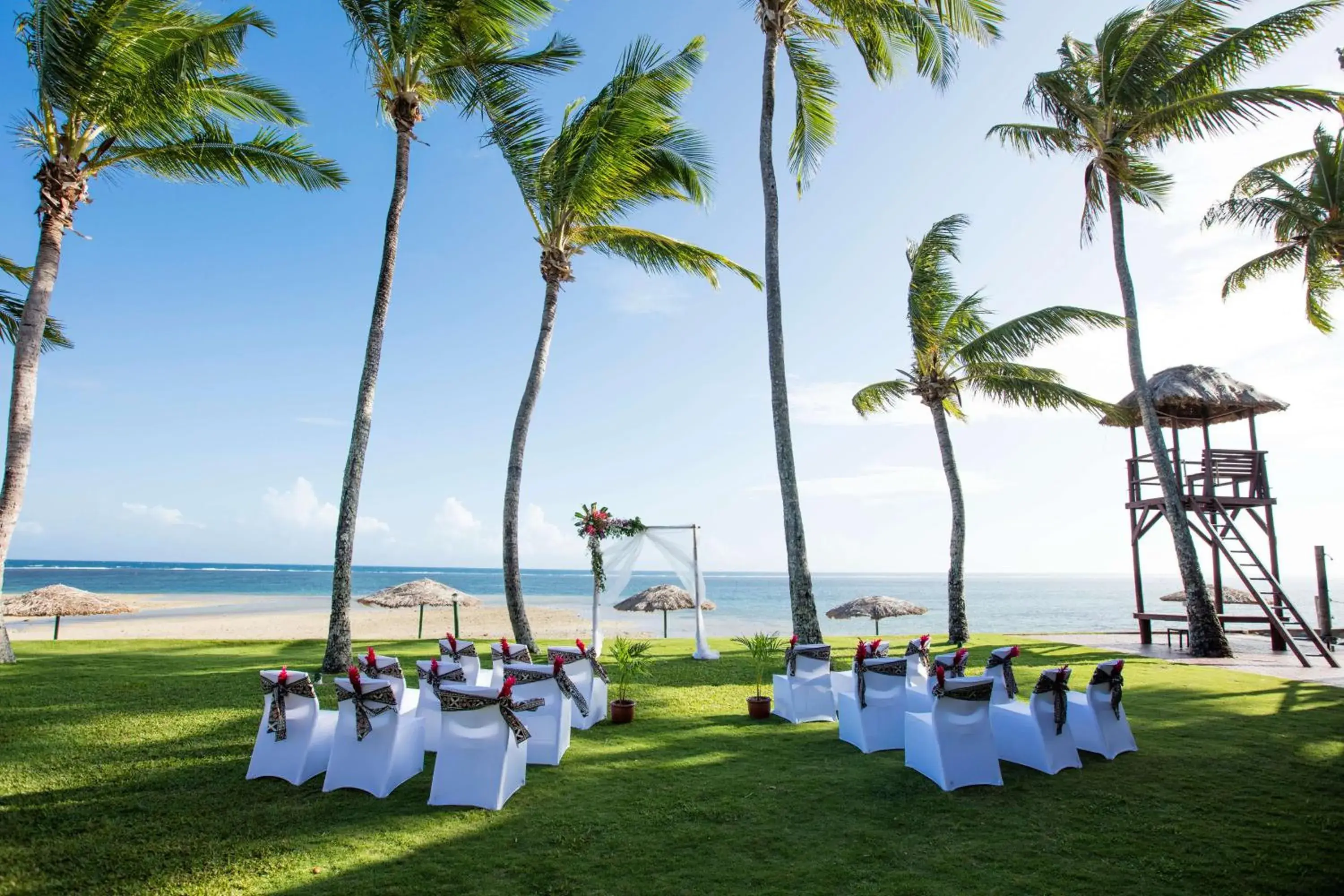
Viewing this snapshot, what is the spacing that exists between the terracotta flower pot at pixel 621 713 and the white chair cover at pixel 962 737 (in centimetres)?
286

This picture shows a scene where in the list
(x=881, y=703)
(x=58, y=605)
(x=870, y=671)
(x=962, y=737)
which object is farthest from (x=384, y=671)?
(x=58, y=605)

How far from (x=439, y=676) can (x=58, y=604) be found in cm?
1384

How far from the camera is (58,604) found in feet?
45.9

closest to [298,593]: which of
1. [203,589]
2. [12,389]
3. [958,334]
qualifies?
[203,589]

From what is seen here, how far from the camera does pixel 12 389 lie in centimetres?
863

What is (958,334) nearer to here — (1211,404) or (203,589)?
(1211,404)

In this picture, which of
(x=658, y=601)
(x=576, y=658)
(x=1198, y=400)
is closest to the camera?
(x=576, y=658)

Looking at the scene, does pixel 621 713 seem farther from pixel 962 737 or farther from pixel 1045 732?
pixel 1045 732

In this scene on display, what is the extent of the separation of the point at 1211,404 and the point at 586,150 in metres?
11.9

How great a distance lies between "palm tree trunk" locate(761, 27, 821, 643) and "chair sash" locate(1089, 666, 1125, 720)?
3.94m

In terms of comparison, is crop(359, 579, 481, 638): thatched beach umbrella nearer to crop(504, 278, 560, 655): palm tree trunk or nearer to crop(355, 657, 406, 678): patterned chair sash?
crop(504, 278, 560, 655): palm tree trunk

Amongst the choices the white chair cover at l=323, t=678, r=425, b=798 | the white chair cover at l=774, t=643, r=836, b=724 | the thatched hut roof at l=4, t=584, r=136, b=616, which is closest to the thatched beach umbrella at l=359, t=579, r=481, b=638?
the thatched hut roof at l=4, t=584, r=136, b=616

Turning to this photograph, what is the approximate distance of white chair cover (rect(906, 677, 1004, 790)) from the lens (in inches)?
181

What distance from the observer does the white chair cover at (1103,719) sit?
17.2 ft
